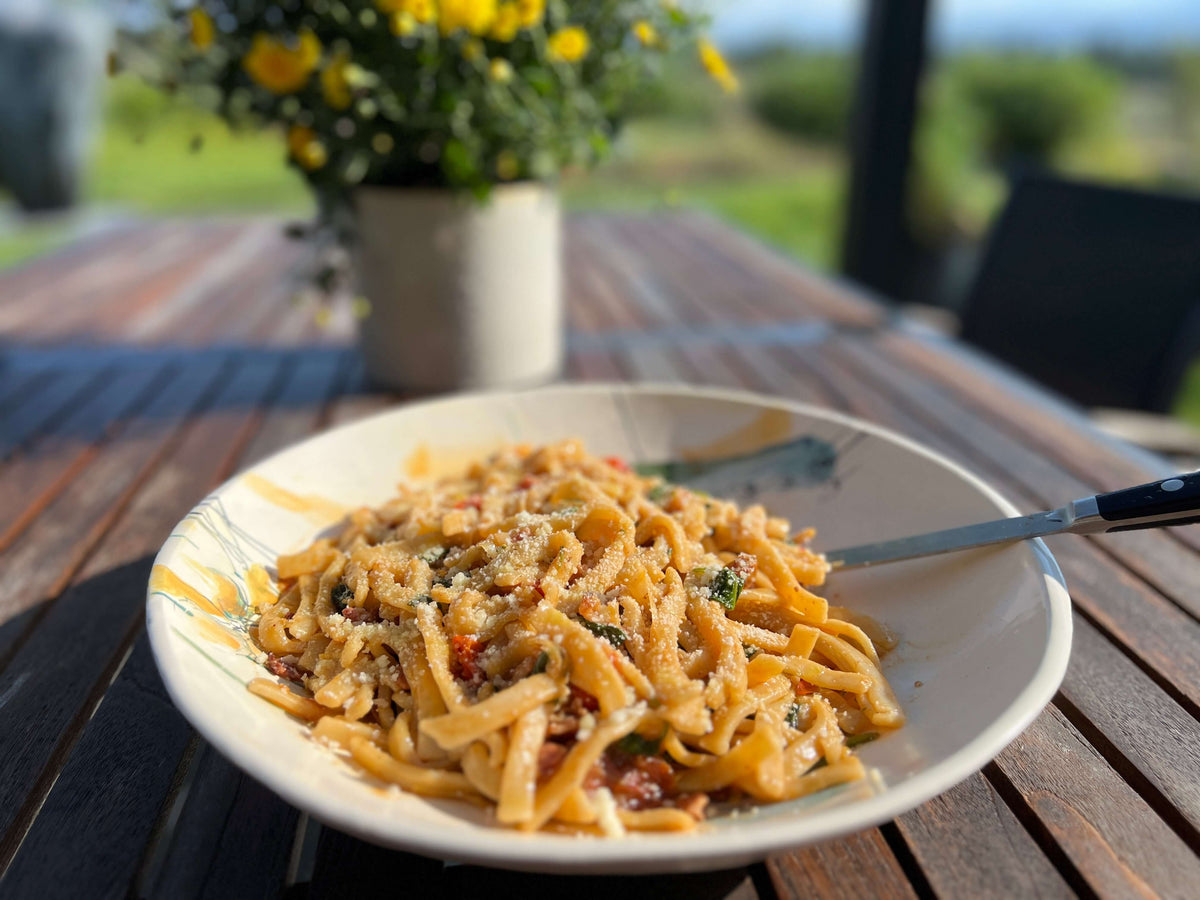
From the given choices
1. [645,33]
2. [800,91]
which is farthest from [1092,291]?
[800,91]

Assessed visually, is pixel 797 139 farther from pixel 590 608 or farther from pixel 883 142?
pixel 590 608

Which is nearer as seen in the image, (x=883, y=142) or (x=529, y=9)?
(x=529, y=9)

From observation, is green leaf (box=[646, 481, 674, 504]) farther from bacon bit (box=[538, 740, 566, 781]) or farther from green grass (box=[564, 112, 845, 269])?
green grass (box=[564, 112, 845, 269])

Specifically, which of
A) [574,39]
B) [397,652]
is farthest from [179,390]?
[397,652]

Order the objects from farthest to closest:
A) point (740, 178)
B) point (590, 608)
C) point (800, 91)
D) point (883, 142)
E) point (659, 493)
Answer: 1. point (800, 91)
2. point (740, 178)
3. point (883, 142)
4. point (659, 493)
5. point (590, 608)

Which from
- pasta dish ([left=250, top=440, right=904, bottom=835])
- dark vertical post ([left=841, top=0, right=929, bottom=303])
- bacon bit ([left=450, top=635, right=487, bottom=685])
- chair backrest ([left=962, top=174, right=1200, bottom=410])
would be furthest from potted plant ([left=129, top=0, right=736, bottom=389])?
dark vertical post ([left=841, top=0, right=929, bottom=303])

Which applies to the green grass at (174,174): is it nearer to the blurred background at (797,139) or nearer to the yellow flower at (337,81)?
the blurred background at (797,139)
